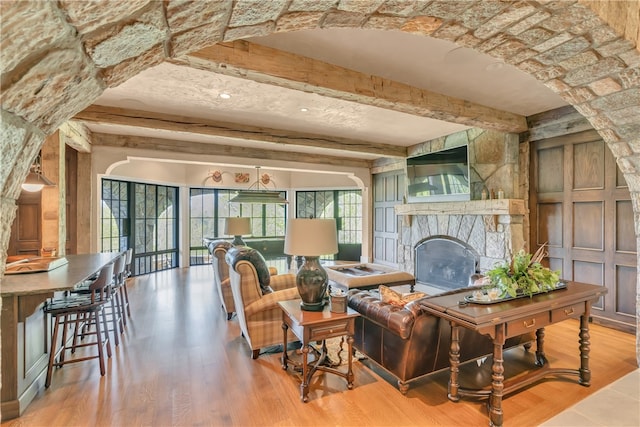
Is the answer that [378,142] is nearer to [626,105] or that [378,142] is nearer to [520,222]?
[520,222]

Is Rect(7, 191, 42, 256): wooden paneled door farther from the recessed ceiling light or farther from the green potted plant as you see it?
the recessed ceiling light

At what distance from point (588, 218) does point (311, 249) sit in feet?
12.8

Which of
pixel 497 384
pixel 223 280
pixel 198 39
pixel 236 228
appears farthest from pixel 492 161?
pixel 198 39

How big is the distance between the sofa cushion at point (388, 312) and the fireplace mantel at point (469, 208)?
9.39 ft

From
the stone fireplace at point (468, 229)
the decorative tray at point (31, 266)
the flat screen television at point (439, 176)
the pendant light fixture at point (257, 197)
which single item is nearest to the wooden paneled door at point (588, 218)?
the stone fireplace at point (468, 229)

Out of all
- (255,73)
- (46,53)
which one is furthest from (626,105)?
(46,53)

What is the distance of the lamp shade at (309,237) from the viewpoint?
98.8 inches

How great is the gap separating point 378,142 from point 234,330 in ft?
14.3

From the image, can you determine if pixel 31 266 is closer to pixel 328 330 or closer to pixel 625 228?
pixel 328 330

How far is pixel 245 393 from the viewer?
2.43 meters

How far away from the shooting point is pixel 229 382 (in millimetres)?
2572

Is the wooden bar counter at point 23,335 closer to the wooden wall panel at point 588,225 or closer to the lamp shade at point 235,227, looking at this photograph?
the lamp shade at point 235,227

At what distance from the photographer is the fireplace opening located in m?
5.20

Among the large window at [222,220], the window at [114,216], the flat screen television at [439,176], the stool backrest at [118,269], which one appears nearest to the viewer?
the stool backrest at [118,269]
